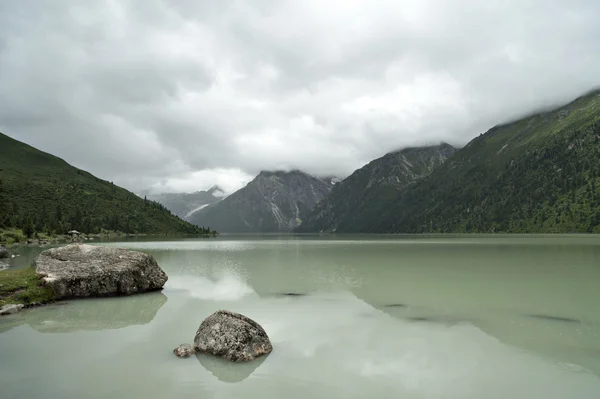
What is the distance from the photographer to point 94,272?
28.2 metres

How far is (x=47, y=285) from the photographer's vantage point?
2625cm

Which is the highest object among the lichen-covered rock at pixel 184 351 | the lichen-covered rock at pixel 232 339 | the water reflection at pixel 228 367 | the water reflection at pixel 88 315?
the lichen-covered rock at pixel 232 339

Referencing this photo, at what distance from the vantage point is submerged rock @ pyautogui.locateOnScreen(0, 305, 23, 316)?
2191 cm

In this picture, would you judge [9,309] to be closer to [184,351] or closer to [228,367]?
[184,351]

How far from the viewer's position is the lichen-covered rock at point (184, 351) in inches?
585

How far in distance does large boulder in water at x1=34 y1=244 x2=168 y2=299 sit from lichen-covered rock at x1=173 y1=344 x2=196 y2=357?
1628cm

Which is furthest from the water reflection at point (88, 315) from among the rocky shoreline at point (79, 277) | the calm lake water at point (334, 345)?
the rocky shoreline at point (79, 277)

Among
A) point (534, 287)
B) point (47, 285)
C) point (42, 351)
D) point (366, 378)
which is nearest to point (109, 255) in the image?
point (47, 285)

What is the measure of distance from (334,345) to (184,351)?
21.3 ft

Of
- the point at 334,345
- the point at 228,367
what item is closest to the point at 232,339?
the point at 228,367

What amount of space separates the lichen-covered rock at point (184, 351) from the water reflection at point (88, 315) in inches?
253

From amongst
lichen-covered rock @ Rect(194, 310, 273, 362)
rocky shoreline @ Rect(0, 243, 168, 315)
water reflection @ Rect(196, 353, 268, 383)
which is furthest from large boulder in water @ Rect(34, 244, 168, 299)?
water reflection @ Rect(196, 353, 268, 383)

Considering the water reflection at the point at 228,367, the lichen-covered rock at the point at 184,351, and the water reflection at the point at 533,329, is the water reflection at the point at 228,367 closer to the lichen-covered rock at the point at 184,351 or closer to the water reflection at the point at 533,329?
the lichen-covered rock at the point at 184,351

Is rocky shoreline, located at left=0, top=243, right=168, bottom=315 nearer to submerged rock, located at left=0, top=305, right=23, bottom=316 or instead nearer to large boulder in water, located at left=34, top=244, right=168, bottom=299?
large boulder in water, located at left=34, top=244, right=168, bottom=299
